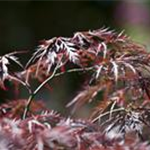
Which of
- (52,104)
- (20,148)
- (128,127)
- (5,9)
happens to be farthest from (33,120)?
(5,9)

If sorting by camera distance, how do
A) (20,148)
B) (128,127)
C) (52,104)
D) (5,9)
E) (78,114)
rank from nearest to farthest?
(20,148) < (128,127) < (78,114) < (52,104) < (5,9)

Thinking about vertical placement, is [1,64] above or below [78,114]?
above

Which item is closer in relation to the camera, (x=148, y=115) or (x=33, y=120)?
(x=33, y=120)

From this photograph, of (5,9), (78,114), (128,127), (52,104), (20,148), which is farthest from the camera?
(5,9)

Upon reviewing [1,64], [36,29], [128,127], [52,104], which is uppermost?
[1,64]

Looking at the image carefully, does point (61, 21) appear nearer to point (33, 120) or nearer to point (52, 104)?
point (52, 104)

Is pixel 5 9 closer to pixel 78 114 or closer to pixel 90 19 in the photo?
pixel 90 19
